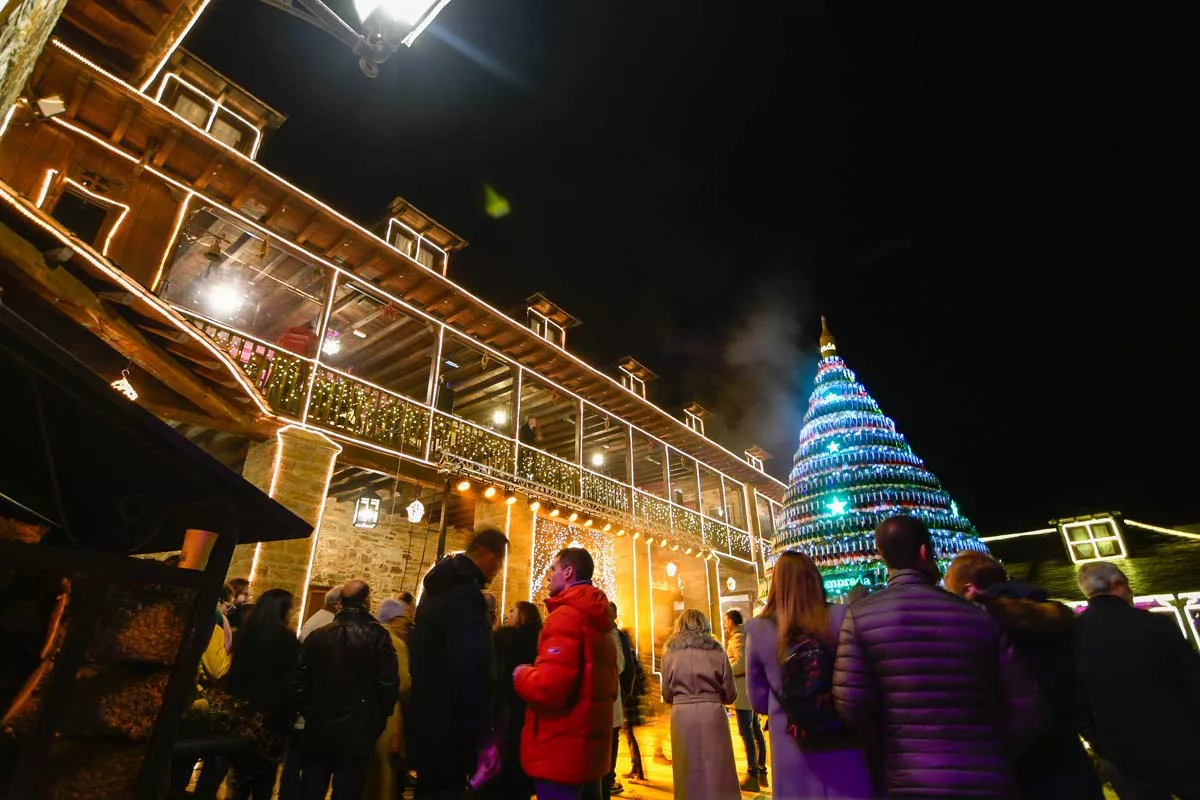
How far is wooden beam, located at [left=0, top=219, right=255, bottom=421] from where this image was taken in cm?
375

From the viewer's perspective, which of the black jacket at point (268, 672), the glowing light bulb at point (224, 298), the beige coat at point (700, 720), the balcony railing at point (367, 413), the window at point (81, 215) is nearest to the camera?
the black jacket at point (268, 672)

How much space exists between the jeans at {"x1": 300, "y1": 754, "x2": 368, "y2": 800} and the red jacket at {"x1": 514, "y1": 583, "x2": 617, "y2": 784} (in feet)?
3.84

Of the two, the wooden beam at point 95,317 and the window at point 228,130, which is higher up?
the window at point 228,130

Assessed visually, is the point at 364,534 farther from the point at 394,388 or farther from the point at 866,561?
the point at 866,561

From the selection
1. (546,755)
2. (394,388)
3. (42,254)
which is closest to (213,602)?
(546,755)

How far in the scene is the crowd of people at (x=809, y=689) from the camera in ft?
6.85

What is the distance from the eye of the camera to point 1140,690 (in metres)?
2.82

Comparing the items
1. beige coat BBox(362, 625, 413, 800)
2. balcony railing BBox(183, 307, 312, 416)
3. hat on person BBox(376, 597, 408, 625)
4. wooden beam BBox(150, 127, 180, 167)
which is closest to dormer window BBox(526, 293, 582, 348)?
balcony railing BBox(183, 307, 312, 416)

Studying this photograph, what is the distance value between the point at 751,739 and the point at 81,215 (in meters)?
10.3

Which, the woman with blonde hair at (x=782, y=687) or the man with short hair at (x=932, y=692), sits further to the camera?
the woman with blonde hair at (x=782, y=687)

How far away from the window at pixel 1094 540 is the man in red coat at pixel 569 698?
22.6 meters

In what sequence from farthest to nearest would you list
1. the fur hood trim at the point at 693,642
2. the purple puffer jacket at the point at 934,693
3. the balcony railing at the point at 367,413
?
the balcony railing at the point at 367,413
the fur hood trim at the point at 693,642
the purple puffer jacket at the point at 934,693

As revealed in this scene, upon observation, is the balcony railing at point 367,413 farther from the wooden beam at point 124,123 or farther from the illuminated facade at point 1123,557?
the illuminated facade at point 1123,557

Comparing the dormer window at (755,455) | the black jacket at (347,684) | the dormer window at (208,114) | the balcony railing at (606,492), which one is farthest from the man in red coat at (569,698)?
the dormer window at (755,455)
